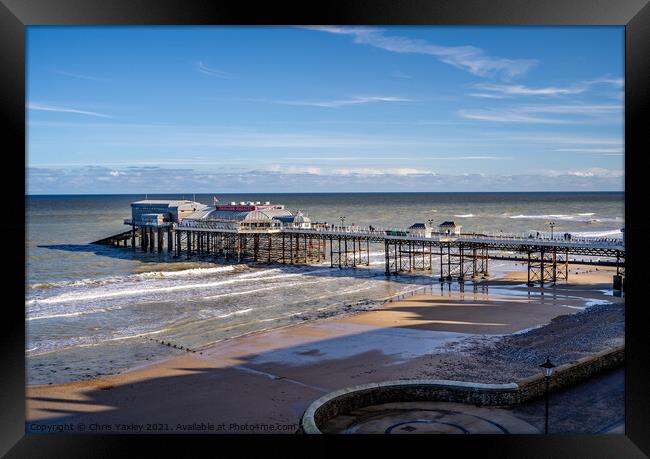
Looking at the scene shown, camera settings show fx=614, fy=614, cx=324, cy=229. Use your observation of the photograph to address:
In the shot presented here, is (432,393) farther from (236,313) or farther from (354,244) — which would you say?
(354,244)

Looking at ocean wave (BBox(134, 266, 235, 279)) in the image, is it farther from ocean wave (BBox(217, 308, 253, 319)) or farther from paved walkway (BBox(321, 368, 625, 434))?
paved walkway (BBox(321, 368, 625, 434))

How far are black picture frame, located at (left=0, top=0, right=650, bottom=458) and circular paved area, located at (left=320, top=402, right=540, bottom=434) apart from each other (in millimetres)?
1411

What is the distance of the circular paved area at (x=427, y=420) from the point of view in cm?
891

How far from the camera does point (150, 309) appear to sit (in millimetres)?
22156

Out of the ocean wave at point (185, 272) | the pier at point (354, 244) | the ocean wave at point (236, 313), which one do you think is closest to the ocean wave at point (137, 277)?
the ocean wave at point (185, 272)

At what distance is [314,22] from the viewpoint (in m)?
7.86

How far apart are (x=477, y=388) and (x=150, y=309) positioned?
15166 mm

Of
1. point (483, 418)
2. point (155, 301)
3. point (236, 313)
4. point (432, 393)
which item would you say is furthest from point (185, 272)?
point (483, 418)

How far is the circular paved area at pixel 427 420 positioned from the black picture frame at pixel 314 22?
1411 millimetres

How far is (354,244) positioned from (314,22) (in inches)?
1059

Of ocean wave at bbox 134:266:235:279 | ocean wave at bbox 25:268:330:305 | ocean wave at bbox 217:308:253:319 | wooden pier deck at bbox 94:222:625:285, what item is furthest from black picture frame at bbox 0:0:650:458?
ocean wave at bbox 134:266:235:279
